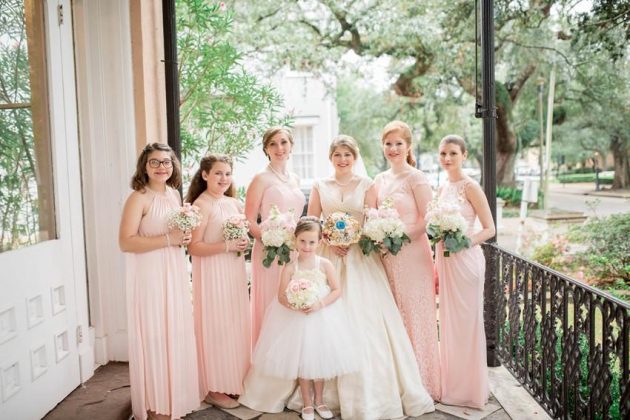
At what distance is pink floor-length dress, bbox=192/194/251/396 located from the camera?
388 centimetres

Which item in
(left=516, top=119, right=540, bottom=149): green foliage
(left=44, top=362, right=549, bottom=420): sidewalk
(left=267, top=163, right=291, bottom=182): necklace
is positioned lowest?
(left=44, top=362, right=549, bottom=420): sidewalk

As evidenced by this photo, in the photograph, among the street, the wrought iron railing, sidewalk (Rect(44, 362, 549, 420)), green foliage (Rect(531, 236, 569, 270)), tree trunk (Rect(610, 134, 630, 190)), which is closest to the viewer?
the wrought iron railing

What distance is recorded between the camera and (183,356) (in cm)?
365

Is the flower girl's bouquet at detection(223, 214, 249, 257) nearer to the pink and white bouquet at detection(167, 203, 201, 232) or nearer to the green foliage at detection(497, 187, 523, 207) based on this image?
the pink and white bouquet at detection(167, 203, 201, 232)

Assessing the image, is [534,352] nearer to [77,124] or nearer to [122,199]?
[122,199]

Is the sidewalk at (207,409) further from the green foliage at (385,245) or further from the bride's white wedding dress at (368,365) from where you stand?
the green foliage at (385,245)

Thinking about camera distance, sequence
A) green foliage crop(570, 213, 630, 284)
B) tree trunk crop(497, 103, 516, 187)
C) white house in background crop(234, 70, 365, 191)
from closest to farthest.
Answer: green foliage crop(570, 213, 630, 284), tree trunk crop(497, 103, 516, 187), white house in background crop(234, 70, 365, 191)

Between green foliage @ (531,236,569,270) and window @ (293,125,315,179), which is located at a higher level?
window @ (293,125,315,179)

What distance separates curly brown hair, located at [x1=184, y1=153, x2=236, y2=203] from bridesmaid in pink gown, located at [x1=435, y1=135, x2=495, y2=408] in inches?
59.3

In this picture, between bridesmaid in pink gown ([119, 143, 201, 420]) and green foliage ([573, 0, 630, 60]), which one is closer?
bridesmaid in pink gown ([119, 143, 201, 420])

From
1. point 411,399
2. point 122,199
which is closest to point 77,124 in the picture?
point 122,199

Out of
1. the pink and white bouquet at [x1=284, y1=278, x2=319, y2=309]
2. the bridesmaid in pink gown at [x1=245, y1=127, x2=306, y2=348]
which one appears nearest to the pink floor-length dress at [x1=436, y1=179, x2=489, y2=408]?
the pink and white bouquet at [x1=284, y1=278, x2=319, y2=309]

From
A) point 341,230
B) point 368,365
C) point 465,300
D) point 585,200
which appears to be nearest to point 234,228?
point 341,230

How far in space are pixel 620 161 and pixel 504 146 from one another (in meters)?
2.59
